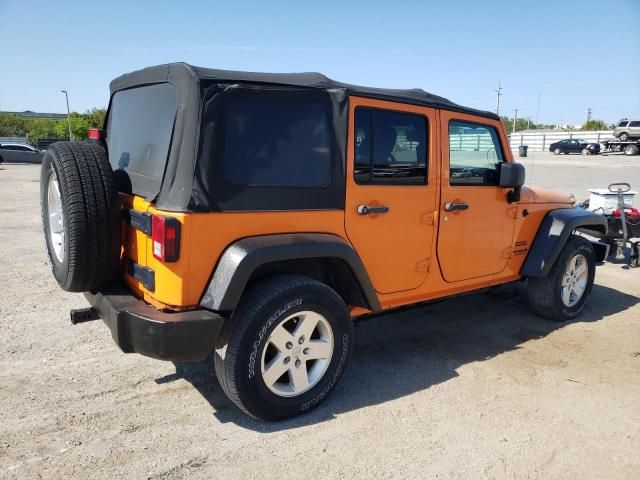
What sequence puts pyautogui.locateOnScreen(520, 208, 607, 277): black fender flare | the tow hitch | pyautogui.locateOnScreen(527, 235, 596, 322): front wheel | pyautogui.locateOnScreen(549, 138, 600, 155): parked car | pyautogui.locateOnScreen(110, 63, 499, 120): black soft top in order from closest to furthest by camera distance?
1. pyautogui.locateOnScreen(110, 63, 499, 120): black soft top
2. the tow hitch
3. pyautogui.locateOnScreen(520, 208, 607, 277): black fender flare
4. pyautogui.locateOnScreen(527, 235, 596, 322): front wheel
5. pyautogui.locateOnScreen(549, 138, 600, 155): parked car

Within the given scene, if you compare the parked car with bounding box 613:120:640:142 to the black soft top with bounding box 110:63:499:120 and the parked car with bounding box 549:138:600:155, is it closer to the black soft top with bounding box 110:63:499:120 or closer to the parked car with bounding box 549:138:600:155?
the parked car with bounding box 549:138:600:155

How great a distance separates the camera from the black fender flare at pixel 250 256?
2650 millimetres

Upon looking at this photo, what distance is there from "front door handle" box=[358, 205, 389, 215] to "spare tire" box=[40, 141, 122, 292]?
1.47 meters

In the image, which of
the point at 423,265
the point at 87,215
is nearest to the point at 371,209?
the point at 423,265

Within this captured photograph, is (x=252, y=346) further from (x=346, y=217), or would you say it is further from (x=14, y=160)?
(x=14, y=160)

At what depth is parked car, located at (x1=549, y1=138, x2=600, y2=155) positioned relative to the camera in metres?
40.3

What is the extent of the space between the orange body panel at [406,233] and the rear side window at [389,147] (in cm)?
5

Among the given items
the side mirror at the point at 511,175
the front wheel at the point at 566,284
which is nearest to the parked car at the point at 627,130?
the front wheel at the point at 566,284

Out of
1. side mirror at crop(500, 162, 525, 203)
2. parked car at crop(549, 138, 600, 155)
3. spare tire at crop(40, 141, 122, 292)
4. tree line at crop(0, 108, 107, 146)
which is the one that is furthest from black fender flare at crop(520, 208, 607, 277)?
tree line at crop(0, 108, 107, 146)

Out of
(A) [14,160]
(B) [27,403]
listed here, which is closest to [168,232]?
(B) [27,403]

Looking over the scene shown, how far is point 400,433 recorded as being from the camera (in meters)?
2.95

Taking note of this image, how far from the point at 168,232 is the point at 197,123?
1.95 feet

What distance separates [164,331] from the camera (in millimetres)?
2594

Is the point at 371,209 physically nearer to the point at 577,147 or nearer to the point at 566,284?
the point at 566,284
